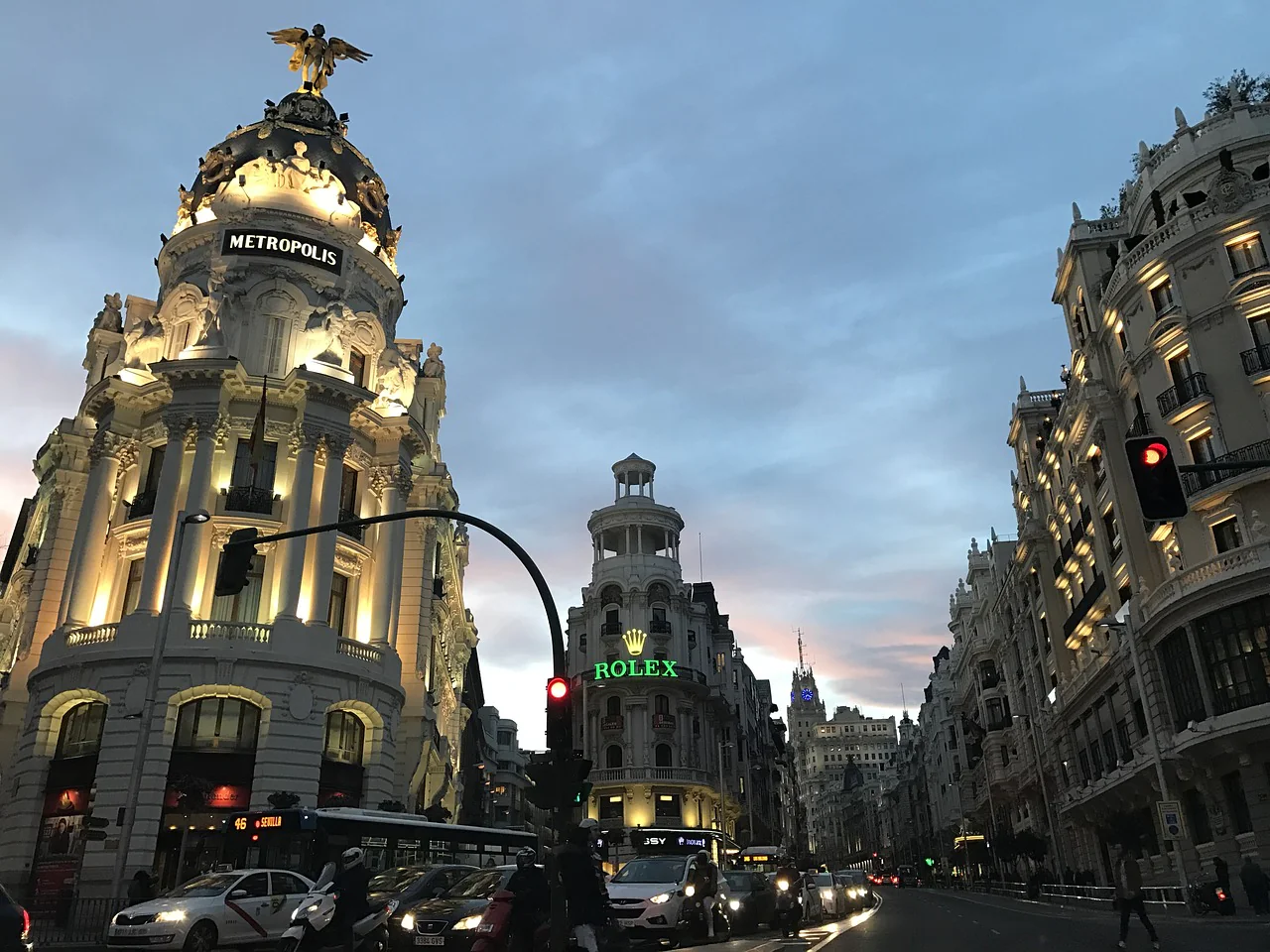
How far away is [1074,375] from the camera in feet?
153

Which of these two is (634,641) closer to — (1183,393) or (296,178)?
(296,178)

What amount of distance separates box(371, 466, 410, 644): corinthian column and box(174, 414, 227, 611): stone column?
6838 mm

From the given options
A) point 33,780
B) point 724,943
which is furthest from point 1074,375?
point 33,780

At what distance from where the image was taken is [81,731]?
3384cm

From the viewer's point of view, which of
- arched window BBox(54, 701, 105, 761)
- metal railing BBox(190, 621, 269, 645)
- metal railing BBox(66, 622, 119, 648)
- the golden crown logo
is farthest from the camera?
the golden crown logo

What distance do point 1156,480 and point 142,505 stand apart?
120ft

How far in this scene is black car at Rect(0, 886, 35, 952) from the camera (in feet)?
30.2

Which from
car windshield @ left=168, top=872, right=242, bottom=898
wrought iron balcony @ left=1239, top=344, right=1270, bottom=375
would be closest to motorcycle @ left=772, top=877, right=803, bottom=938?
car windshield @ left=168, top=872, right=242, bottom=898

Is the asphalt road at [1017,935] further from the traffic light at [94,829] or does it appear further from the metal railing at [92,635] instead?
the metal railing at [92,635]

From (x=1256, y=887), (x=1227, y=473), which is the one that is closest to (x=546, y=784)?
(x=1256, y=887)

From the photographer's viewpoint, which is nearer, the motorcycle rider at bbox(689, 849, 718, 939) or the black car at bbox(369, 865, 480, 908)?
the black car at bbox(369, 865, 480, 908)

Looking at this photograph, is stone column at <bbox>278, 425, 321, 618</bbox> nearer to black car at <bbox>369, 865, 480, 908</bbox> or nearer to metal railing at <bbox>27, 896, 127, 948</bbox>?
metal railing at <bbox>27, 896, 127, 948</bbox>

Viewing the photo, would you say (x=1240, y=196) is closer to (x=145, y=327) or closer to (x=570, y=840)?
(x=570, y=840)

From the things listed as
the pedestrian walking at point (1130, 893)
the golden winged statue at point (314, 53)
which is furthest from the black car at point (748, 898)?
the golden winged statue at point (314, 53)
